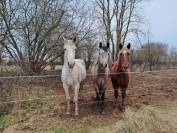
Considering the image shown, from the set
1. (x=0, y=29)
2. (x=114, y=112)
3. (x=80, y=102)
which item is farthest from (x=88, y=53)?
(x=114, y=112)

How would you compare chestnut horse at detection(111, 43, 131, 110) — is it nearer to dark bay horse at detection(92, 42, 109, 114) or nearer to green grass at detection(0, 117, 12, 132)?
dark bay horse at detection(92, 42, 109, 114)

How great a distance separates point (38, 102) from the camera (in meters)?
9.21

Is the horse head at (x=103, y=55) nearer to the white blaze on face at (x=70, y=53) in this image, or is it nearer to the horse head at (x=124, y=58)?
the horse head at (x=124, y=58)

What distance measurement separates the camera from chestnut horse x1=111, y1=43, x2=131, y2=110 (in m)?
7.94

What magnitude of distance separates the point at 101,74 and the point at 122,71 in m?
0.54

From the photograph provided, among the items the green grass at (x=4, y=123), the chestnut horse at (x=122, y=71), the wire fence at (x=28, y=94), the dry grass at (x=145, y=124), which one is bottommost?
the green grass at (x=4, y=123)

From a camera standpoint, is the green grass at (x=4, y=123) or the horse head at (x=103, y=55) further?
the horse head at (x=103, y=55)

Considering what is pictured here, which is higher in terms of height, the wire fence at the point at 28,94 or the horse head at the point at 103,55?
the horse head at the point at 103,55

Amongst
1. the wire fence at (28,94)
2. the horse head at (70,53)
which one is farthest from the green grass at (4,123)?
the horse head at (70,53)

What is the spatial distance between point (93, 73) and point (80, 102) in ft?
3.50

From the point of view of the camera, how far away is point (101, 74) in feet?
27.0

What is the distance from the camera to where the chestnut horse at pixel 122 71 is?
7938 millimetres

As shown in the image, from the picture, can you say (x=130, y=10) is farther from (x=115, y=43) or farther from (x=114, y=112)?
(x=114, y=112)

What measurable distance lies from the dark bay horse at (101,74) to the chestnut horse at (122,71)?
0.34 metres
